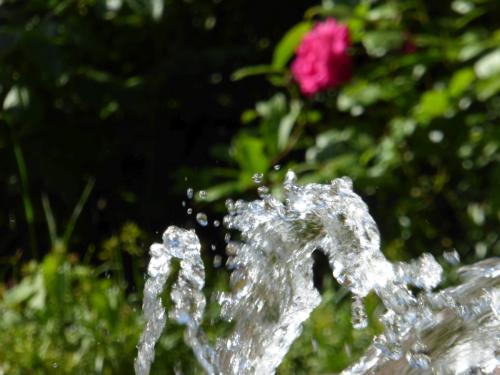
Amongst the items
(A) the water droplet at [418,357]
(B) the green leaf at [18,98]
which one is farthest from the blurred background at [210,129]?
(A) the water droplet at [418,357]

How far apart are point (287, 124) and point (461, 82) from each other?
0.47 meters

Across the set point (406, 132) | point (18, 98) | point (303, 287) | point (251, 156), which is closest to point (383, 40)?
point (406, 132)

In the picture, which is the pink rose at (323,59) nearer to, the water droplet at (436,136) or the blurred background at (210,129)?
the blurred background at (210,129)

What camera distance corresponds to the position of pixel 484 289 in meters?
1.63

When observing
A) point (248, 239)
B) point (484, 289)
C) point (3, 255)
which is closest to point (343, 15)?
point (3, 255)

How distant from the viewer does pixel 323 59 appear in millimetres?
3139

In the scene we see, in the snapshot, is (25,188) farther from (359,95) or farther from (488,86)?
(488,86)

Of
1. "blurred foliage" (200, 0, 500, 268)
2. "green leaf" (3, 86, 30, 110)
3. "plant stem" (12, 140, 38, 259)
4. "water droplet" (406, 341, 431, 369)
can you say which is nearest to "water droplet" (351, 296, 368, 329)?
"water droplet" (406, 341, 431, 369)

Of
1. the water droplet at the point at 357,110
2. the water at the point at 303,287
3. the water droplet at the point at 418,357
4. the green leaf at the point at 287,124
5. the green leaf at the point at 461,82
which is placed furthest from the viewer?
the water droplet at the point at 357,110

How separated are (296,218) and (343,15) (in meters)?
1.47

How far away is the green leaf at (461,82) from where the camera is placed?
3.06 metres

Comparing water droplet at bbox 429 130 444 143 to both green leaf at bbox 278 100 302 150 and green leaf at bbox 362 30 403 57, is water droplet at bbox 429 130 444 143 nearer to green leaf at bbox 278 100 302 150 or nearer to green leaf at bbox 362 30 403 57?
green leaf at bbox 362 30 403 57

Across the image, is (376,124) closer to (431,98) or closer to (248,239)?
(431,98)

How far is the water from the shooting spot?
1.62 m
